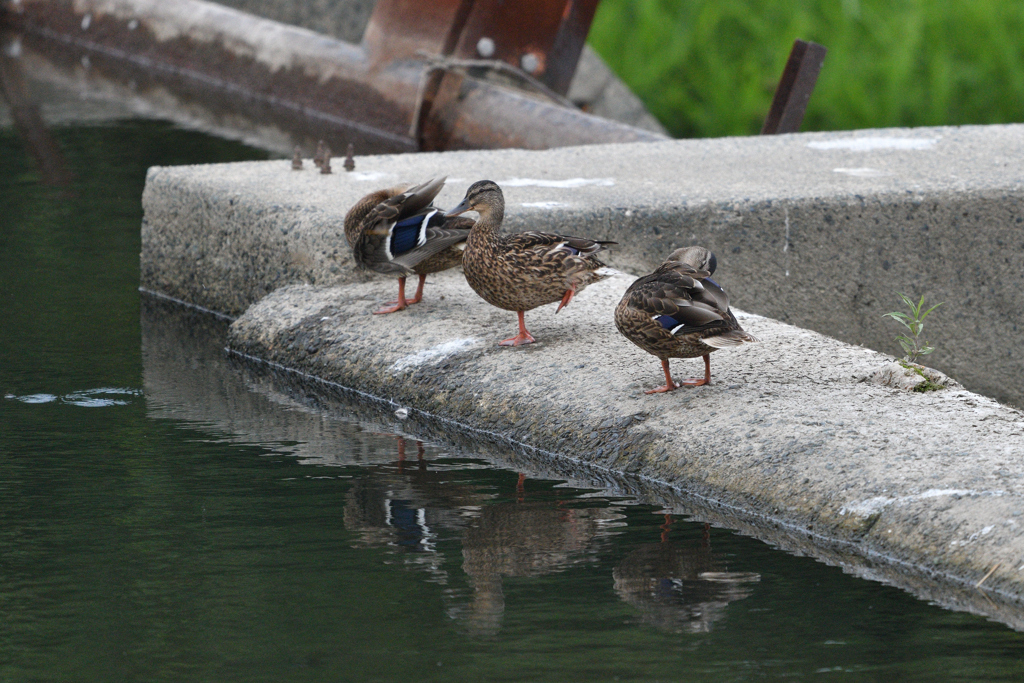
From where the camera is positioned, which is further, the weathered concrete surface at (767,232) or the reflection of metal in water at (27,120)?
the reflection of metal in water at (27,120)

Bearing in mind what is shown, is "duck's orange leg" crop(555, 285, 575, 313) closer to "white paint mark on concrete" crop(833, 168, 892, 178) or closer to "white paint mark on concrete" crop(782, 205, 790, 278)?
"white paint mark on concrete" crop(782, 205, 790, 278)

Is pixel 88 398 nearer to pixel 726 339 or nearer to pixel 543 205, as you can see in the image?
pixel 543 205

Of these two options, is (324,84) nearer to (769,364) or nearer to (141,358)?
(141,358)

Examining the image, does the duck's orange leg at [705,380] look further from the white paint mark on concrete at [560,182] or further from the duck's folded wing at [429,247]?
the white paint mark on concrete at [560,182]

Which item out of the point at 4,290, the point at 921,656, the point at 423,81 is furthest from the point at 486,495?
the point at 423,81

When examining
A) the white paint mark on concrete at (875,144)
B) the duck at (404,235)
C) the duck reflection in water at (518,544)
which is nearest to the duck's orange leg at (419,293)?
the duck at (404,235)

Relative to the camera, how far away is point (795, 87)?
9.62m

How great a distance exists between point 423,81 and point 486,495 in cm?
631

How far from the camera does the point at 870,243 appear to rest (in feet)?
24.2

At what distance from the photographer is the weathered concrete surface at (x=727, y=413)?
4.57 m

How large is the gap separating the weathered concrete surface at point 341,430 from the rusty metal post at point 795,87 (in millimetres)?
3398

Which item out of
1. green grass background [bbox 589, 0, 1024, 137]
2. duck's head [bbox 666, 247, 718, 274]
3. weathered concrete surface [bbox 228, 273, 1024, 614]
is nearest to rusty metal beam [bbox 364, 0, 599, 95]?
green grass background [bbox 589, 0, 1024, 137]

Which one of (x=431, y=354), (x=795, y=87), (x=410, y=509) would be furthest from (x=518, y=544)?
(x=795, y=87)

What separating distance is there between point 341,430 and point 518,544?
4.75 ft
